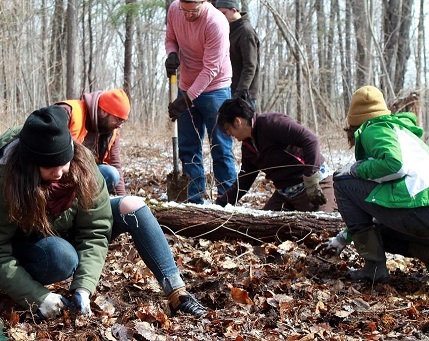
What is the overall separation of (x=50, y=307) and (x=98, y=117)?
1834mm

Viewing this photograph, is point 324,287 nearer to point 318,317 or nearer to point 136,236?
point 318,317

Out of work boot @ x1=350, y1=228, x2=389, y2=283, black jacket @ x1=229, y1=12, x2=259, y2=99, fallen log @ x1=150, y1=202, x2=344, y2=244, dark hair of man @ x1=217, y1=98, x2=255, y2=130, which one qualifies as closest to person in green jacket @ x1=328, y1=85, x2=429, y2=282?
work boot @ x1=350, y1=228, x2=389, y2=283

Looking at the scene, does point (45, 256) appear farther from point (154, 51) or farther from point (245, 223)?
point (154, 51)

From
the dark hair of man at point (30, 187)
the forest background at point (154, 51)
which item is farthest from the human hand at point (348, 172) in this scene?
the forest background at point (154, 51)

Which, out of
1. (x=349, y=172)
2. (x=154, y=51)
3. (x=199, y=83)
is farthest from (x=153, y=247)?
(x=154, y=51)

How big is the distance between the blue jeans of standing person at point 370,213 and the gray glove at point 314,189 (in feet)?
2.72

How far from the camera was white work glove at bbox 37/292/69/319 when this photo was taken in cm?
264

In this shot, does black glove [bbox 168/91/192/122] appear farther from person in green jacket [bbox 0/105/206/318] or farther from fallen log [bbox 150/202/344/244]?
person in green jacket [bbox 0/105/206/318]

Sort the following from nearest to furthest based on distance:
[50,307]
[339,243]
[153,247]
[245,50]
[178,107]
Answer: [50,307] < [153,247] < [339,243] < [178,107] < [245,50]

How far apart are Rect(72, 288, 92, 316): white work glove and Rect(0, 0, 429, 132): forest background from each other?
20.7 ft

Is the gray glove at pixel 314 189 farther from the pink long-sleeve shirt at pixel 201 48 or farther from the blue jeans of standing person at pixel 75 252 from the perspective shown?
the blue jeans of standing person at pixel 75 252

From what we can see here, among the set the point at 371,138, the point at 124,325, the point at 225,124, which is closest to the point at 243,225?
the point at 225,124

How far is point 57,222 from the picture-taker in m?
2.86

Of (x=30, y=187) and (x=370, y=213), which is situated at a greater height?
(x=30, y=187)
